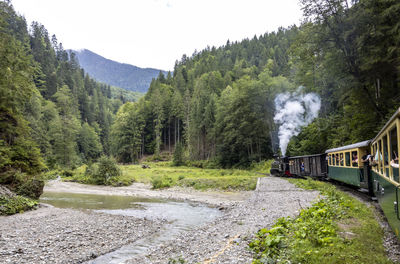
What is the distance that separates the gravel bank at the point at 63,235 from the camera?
8.29 m

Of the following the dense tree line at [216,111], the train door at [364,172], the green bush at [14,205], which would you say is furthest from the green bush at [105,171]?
the train door at [364,172]

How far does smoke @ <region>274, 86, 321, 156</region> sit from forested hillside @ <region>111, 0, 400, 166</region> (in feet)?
4.28

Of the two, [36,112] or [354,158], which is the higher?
[36,112]

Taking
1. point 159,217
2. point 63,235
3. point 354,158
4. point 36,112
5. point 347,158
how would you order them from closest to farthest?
point 63,235 < point 354,158 < point 159,217 < point 347,158 < point 36,112

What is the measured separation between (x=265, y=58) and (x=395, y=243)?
94.0 metres

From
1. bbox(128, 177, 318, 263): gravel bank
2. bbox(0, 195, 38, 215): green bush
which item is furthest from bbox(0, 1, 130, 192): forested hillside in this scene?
bbox(128, 177, 318, 263): gravel bank

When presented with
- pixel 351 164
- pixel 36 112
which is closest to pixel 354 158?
pixel 351 164

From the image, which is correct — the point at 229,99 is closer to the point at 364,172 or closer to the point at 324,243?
the point at 364,172

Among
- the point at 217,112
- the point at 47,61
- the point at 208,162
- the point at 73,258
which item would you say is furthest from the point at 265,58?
the point at 73,258

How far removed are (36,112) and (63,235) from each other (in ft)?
185

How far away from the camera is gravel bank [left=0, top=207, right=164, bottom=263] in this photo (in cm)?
829

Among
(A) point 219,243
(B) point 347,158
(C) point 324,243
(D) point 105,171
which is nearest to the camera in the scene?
(C) point 324,243

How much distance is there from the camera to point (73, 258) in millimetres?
8125

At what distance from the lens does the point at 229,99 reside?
55000 mm
